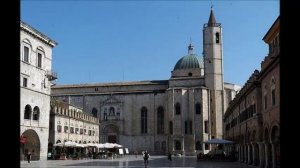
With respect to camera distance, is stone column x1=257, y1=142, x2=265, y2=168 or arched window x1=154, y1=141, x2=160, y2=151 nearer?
stone column x1=257, y1=142, x2=265, y2=168

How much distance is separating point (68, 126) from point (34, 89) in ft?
50.1

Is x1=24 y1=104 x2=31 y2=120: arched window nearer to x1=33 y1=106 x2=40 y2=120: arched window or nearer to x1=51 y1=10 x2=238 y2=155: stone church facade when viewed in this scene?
x1=33 y1=106 x2=40 y2=120: arched window

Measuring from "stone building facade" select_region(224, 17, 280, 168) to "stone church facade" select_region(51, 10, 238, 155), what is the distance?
37282mm

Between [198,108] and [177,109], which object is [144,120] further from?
[198,108]

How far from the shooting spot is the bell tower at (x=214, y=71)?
72.1 m

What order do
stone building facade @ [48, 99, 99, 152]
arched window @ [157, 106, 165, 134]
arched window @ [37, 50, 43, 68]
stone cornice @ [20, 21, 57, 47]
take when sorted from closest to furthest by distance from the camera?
stone cornice @ [20, 21, 57, 47] < arched window @ [37, 50, 43, 68] < stone building facade @ [48, 99, 99, 152] < arched window @ [157, 106, 165, 134]

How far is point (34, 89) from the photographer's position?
4041 centimetres

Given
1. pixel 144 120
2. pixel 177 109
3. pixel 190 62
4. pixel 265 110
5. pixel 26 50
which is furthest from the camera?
pixel 190 62

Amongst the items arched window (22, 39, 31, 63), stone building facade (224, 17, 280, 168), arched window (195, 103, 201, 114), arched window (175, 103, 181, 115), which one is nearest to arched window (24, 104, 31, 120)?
arched window (22, 39, 31, 63)

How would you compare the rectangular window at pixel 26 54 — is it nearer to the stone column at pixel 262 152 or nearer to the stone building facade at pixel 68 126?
the stone building facade at pixel 68 126

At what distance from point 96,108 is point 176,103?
17535 millimetres

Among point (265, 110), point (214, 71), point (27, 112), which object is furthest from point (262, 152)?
point (214, 71)

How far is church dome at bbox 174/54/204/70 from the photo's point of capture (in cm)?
8167
